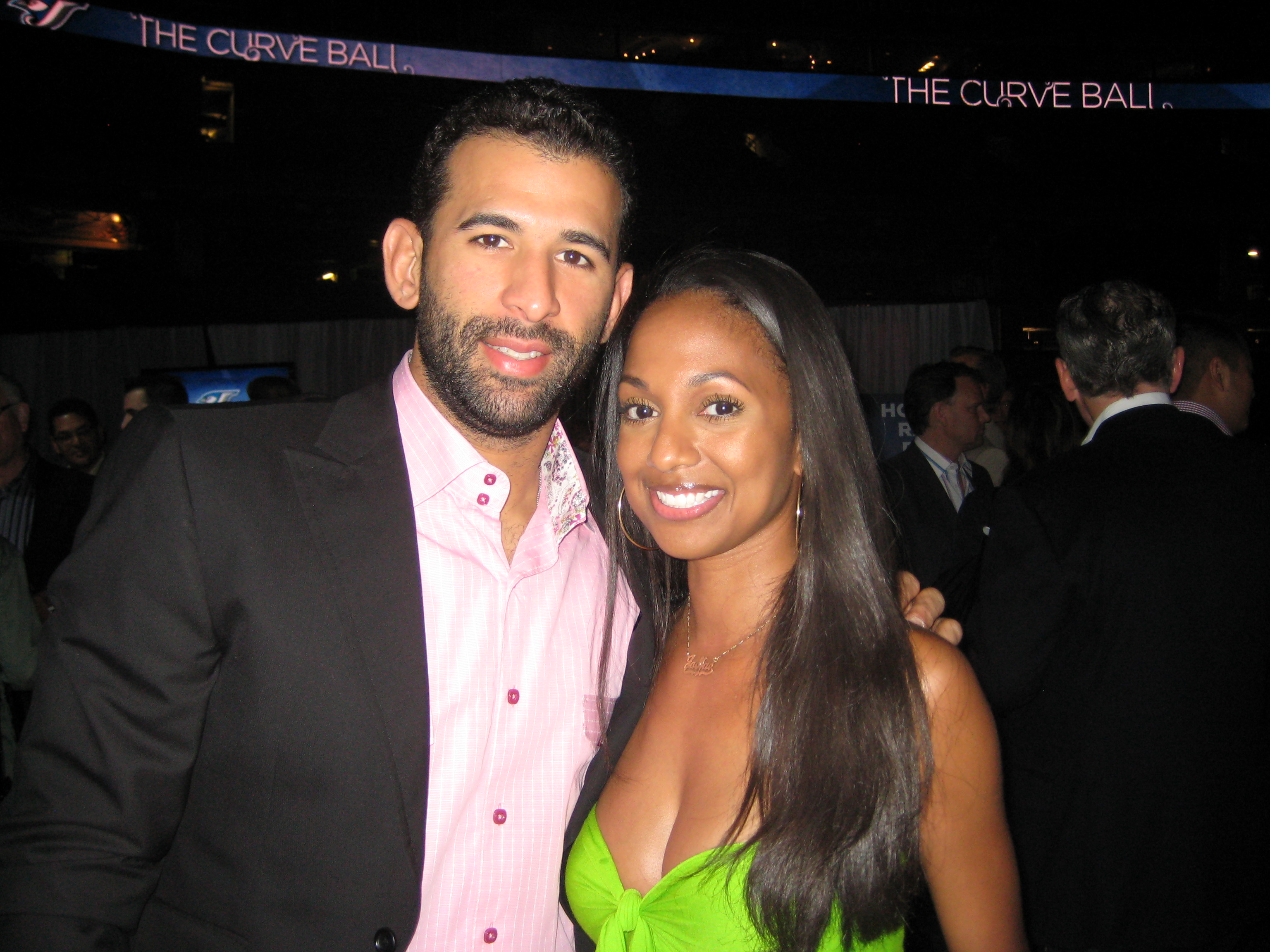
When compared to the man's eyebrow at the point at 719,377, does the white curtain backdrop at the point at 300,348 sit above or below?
above

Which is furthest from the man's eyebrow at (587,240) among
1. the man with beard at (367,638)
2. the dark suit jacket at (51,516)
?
the dark suit jacket at (51,516)

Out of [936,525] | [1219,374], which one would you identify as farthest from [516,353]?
[936,525]

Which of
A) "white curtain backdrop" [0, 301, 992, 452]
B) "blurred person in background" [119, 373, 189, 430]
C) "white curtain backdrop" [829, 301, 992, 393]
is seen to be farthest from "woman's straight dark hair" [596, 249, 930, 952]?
"white curtain backdrop" [829, 301, 992, 393]

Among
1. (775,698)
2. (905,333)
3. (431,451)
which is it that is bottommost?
(775,698)

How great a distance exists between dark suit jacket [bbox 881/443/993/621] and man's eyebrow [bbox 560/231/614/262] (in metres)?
2.55

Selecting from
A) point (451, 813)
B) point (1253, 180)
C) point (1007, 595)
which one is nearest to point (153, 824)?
point (451, 813)

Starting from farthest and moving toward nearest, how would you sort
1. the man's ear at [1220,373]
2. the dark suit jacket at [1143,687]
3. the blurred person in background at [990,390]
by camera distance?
the blurred person in background at [990,390], the man's ear at [1220,373], the dark suit jacket at [1143,687]

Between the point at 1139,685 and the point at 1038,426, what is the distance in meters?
3.31

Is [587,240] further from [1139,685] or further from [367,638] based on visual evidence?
[1139,685]

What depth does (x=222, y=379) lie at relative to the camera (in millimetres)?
7309

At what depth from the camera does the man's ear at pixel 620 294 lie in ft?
5.83

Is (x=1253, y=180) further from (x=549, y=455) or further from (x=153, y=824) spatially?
(x=153, y=824)

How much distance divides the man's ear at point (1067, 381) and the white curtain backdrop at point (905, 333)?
781cm

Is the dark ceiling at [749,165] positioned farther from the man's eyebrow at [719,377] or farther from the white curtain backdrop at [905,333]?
the man's eyebrow at [719,377]
